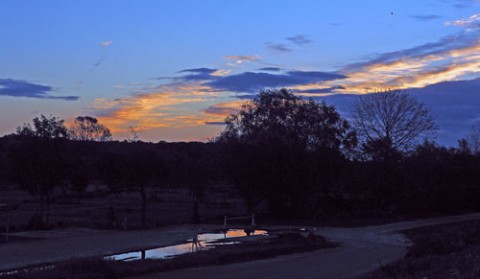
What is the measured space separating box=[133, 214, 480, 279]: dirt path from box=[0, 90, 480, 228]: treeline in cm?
1059

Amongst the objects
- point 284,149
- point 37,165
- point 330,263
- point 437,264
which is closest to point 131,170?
point 37,165

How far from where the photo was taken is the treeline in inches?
1614

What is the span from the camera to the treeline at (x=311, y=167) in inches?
1614

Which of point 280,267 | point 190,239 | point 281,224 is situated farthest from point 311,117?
point 280,267

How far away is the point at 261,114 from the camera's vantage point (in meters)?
46.5

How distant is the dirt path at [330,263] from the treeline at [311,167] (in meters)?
10.6

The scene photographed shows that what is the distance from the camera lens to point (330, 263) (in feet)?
68.8

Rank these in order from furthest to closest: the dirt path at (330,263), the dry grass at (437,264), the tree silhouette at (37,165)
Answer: the tree silhouette at (37,165), the dirt path at (330,263), the dry grass at (437,264)

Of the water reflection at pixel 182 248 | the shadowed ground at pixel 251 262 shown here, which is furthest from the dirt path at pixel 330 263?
the water reflection at pixel 182 248

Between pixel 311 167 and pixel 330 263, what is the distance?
2121 cm

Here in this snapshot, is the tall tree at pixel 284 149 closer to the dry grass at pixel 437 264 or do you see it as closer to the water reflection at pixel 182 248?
the water reflection at pixel 182 248

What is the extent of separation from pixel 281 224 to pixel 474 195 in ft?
66.1

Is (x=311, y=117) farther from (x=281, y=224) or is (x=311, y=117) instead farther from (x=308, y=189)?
(x=281, y=224)

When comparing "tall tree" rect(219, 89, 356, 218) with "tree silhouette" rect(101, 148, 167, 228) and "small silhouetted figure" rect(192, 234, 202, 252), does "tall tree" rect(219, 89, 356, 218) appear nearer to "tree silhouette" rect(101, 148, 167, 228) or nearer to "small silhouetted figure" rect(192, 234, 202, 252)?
"tree silhouette" rect(101, 148, 167, 228)
